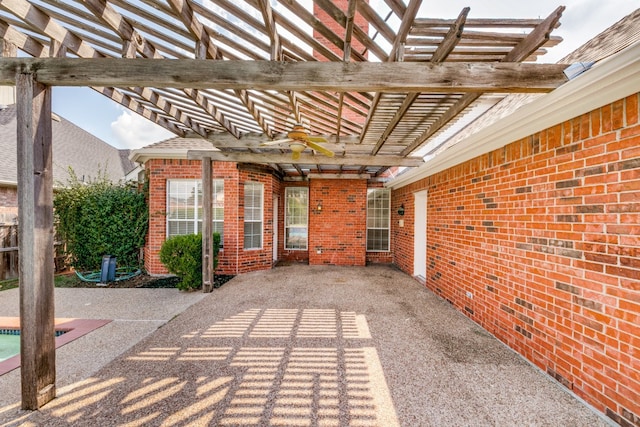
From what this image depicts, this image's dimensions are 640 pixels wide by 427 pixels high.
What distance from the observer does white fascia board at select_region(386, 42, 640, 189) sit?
68.3 inches

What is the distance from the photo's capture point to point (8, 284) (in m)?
5.86

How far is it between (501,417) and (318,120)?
4296mm

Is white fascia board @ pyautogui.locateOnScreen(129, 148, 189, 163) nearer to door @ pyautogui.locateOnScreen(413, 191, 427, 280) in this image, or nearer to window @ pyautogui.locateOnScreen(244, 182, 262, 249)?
window @ pyautogui.locateOnScreen(244, 182, 262, 249)

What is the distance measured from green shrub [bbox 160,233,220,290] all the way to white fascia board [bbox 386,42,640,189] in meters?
5.32

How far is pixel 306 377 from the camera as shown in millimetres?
2570

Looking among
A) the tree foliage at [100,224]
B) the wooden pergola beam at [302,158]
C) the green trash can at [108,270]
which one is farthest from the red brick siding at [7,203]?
the wooden pergola beam at [302,158]

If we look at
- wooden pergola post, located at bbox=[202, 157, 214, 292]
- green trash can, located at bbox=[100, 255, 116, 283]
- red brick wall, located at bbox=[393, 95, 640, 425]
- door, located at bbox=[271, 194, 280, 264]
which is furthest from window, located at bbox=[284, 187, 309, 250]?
red brick wall, located at bbox=[393, 95, 640, 425]

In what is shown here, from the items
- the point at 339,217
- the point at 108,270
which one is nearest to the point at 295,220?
the point at 339,217

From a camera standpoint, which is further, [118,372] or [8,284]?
[8,284]

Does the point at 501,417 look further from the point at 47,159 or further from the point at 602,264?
the point at 47,159

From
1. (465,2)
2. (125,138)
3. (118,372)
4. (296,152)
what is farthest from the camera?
(125,138)

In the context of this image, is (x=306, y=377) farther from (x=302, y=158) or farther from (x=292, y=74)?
(x=302, y=158)

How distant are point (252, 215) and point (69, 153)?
10.4m

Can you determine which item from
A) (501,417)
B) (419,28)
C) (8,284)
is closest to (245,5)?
(419,28)
